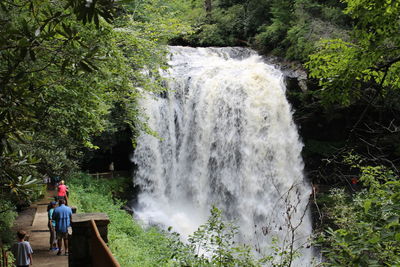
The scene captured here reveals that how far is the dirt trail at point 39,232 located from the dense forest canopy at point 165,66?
0.84m

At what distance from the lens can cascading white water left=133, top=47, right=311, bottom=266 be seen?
17.4 metres

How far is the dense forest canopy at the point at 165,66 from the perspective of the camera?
10.9ft

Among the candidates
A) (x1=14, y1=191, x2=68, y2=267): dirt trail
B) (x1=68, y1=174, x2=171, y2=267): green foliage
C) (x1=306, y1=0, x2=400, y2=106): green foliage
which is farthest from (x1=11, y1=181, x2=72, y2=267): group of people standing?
(x1=306, y1=0, x2=400, y2=106): green foliage

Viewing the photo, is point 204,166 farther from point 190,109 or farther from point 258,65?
point 258,65

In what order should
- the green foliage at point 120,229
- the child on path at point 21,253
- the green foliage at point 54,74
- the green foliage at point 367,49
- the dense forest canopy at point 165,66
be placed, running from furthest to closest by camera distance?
the green foliage at point 120,229 → the child on path at point 21,253 → the green foliage at point 367,49 → the dense forest canopy at point 165,66 → the green foliage at point 54,74

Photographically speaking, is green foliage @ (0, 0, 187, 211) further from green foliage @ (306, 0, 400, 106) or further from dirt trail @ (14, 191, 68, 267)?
green foliage @ (306, 0, 400, 106)

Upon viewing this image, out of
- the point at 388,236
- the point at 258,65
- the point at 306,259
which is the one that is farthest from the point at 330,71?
the point at 258,65

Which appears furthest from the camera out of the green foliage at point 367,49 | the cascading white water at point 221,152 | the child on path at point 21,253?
the cascading white water at point 221,152

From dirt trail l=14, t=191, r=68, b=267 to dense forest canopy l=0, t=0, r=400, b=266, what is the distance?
836 millimetres

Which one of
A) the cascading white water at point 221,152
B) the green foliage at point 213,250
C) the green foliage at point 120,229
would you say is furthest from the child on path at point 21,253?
the cascading white water at point 221,152

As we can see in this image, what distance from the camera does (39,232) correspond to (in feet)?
34.2

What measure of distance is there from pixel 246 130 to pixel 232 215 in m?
4.30

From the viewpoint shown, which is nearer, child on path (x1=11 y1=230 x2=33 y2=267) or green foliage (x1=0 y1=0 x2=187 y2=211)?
green foliage (x1=0 y1=0 x2=187 y2=211)

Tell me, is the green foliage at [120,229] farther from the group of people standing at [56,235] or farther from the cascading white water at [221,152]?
the cascading white water at [221,152]
